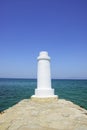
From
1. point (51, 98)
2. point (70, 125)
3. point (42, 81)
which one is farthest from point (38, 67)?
point (70, 125)

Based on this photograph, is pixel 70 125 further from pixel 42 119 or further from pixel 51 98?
pixel 51 98

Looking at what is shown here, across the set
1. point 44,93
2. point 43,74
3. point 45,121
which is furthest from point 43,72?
point 45,121

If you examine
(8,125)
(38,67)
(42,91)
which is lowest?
(8,125)

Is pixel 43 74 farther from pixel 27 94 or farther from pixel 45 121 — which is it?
pixel 27 94

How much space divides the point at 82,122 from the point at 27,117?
1458 mm

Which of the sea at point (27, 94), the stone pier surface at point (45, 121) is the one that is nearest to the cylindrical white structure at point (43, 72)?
the stone pier surface at point (45, 121)

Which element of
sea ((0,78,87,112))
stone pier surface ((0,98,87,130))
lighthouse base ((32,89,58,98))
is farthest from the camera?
sea ((0,78,87,112))

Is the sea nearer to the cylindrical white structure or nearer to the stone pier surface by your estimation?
the cylindrical white structure

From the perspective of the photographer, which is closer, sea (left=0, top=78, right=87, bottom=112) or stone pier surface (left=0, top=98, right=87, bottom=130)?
stone pier surface (left=0, top=98, right=87, bottom=130)

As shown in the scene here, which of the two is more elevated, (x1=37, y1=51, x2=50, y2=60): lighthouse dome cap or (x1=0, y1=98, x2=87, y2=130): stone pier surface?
(x1=37, y1=51, x2=50, y2=60): lighthouse dome cap

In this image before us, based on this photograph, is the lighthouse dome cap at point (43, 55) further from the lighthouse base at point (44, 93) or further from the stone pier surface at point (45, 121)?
the stone pier surface at point (45, 121)

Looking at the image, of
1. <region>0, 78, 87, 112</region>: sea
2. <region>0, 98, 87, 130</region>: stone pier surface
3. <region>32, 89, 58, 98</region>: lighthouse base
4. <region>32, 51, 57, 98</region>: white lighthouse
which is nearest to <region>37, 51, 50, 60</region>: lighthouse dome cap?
<region>32, 51, 57, 98</region>: white lighthouse

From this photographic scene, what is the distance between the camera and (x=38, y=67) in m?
8.38

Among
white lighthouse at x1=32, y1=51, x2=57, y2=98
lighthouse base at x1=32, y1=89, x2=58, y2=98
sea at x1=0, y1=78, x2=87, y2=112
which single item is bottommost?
sea at x1=0, y1=78, x2=87, y2=112
